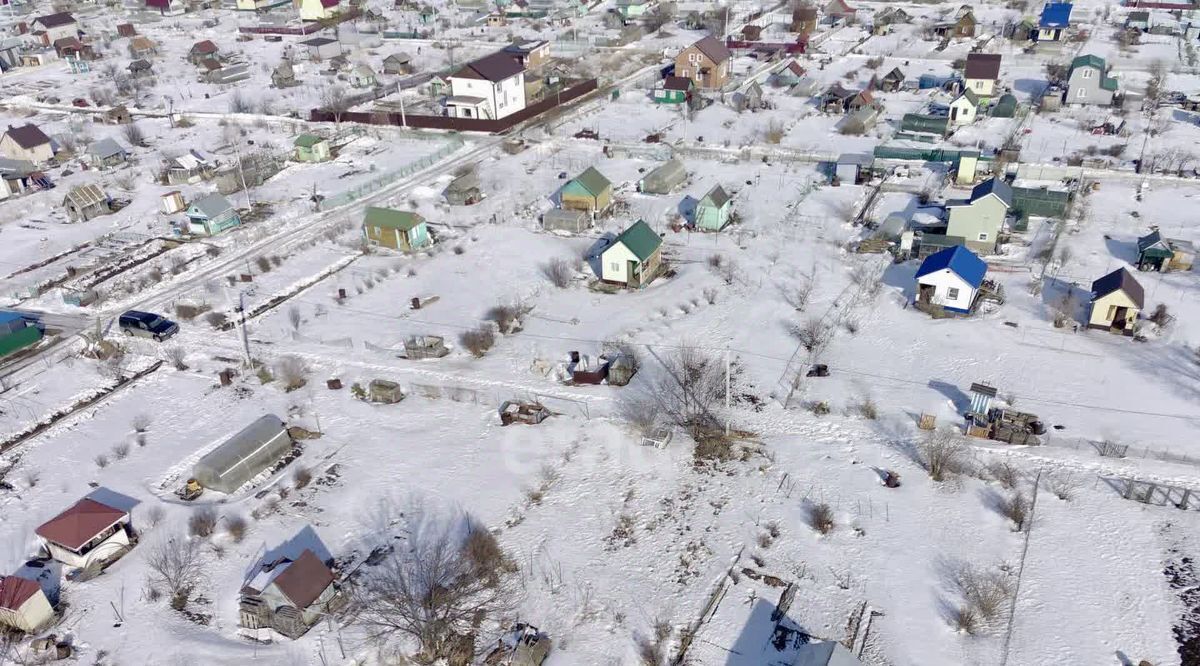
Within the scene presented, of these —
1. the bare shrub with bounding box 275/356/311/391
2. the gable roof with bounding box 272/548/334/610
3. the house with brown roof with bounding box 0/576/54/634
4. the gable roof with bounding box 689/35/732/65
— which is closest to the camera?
the house with brown roof with bounding box 0/576/54/634

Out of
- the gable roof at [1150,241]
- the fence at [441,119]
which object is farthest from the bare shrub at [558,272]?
the gable roof at [1150,241]

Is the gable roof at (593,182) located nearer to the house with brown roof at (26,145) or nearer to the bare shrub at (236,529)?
the bare shrub at (236,529)

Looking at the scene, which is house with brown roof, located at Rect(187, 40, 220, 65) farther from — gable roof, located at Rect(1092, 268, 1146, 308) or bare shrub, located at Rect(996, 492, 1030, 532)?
bare shrub, located at Rect(996, 492, 1030, 532)

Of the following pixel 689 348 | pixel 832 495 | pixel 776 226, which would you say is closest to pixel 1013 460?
pixel 832 495

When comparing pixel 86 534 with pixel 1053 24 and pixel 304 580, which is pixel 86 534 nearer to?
pixel 304 580

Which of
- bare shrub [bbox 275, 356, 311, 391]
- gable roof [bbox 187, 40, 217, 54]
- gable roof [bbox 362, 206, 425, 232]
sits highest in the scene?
gable roof [bbox 187, 40, 217, 54]

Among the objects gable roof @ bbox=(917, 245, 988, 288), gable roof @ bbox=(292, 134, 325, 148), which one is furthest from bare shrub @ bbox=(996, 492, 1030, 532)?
gable roof @ bbox=(292, 134, 325, 148)

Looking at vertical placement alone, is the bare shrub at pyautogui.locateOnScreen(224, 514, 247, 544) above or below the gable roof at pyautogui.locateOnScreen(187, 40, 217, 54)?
below

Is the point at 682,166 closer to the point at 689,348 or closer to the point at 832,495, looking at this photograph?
the point at 689,348
